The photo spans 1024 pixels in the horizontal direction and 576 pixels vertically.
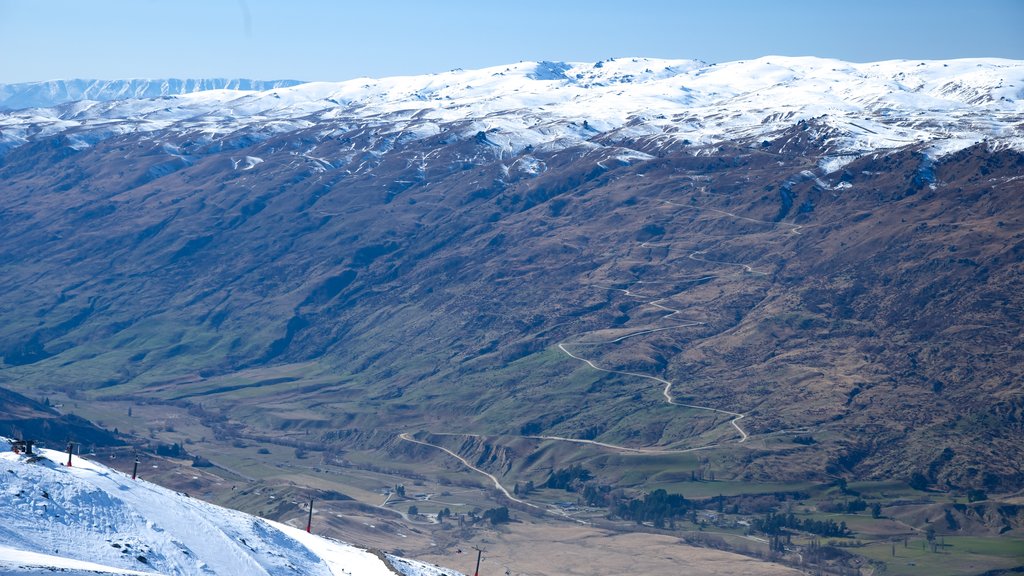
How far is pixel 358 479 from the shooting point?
7510 inches

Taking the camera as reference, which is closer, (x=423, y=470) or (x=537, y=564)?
(x=537, y=564)

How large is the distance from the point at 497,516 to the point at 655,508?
68.5ft

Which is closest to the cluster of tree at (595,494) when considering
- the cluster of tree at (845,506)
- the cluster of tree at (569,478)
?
the cluster of tree at (569,478)

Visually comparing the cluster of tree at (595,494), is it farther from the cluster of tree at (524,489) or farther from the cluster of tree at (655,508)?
the cluster of tree at (524,489)

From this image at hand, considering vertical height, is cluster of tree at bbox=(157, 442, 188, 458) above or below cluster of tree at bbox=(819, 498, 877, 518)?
above

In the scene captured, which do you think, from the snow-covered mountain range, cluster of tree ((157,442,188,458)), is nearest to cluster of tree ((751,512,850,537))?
cluster of tree ((157,442,188,458))

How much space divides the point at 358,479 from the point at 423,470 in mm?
11638

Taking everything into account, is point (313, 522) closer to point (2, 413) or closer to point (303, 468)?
point (303, 468)

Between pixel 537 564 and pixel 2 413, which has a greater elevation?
pixel 2 413

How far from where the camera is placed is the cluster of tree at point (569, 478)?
604ft

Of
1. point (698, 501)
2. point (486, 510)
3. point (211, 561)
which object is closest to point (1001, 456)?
point (698, 501)

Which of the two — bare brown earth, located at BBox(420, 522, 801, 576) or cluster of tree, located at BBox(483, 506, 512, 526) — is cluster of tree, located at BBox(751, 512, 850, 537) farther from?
cluster of tree, located at BBox(483, 506, 512, 526)

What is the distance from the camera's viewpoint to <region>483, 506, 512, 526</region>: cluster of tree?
162125 millimetres

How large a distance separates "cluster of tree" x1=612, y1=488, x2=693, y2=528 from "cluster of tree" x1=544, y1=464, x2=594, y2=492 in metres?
11.9
